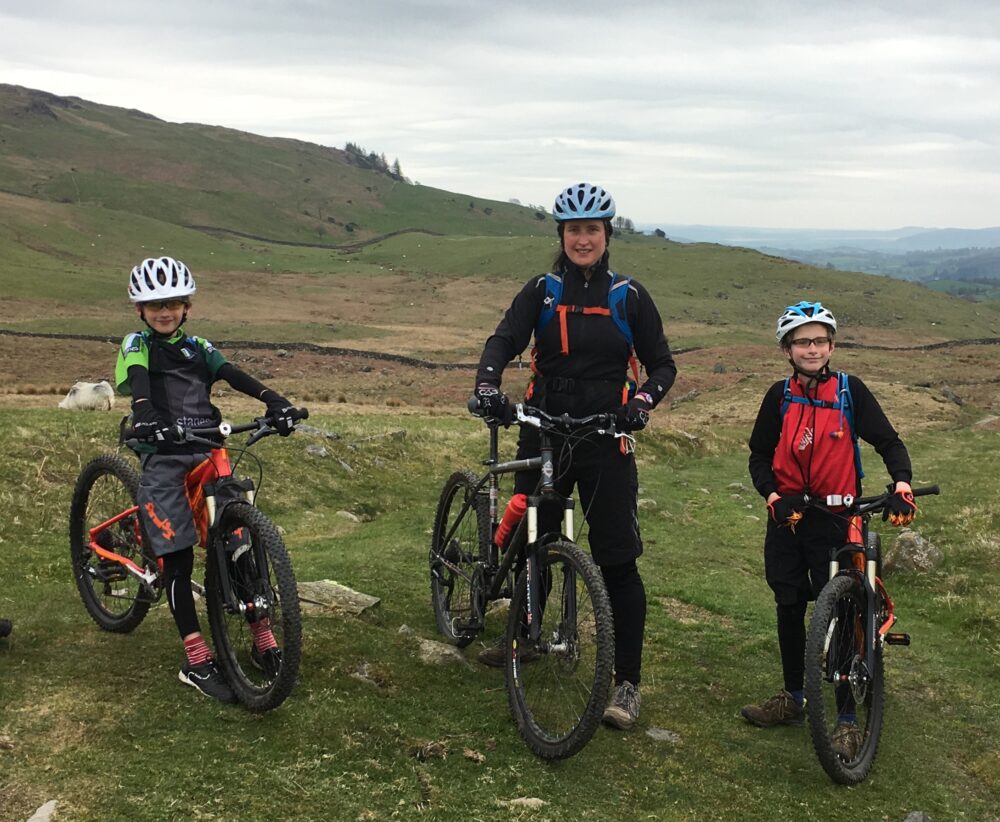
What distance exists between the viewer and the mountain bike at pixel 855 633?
6012 mm

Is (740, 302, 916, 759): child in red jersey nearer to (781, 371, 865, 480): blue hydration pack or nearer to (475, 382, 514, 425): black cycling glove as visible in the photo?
(781, 371, 865, 480): blue hydration pack

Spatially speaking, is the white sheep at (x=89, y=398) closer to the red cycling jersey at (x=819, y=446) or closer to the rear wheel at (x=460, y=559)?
the rear wheel at (x=460, y=559)

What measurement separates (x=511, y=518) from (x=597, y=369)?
1318 mm

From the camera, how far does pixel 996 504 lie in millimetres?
15508

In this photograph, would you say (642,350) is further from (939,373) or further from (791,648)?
(939,373)

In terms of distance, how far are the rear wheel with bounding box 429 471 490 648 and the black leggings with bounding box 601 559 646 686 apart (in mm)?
1191

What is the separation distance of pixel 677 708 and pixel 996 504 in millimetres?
11422

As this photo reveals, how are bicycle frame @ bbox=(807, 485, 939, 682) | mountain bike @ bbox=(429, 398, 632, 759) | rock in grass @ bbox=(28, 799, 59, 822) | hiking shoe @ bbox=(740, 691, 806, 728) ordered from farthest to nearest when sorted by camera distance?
1. hiking shoe @ bbox=(740, 691, 806, 728)
2. bicycle frame @ bbox=(807, 485, 939, 682)
3. mountain bike @ bbox=(429, 398, 632, 759)
4. rock in grass @ bbox=(28, 799, 59, 822)

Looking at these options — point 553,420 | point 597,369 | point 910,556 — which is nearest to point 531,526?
point 553,420

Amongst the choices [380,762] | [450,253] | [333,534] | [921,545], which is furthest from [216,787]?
[450,253]

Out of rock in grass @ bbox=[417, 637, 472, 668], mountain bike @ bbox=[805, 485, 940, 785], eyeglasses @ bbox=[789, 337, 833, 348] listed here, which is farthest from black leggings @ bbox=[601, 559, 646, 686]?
eyeglasses @ bbox=[789, 337, 833, 348]

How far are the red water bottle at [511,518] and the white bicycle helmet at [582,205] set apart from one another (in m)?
2.10

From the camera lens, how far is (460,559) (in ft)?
25.4

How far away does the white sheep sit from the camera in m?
24.0
